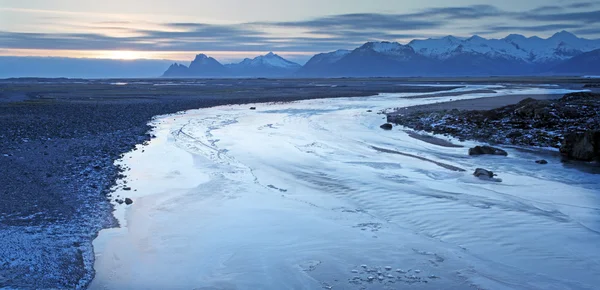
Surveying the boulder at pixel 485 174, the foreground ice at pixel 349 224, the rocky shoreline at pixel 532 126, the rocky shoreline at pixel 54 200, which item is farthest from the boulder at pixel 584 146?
the rocky shoreline at pixel 54 200

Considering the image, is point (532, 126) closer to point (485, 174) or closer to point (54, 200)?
point (485, 174)

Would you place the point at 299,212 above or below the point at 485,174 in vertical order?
below

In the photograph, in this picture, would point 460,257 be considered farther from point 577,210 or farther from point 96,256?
point 96,256

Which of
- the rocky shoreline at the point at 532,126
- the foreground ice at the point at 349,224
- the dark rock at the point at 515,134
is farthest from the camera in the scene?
the dark rock at the point at 515,134

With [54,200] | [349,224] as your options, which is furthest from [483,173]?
[54,200]

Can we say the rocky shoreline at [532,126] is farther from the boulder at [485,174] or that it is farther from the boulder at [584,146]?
the boulder at [485,174]

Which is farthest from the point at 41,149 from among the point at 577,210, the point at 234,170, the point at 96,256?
the point at 577,210

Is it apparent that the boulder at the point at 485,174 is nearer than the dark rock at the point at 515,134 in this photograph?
Yes
